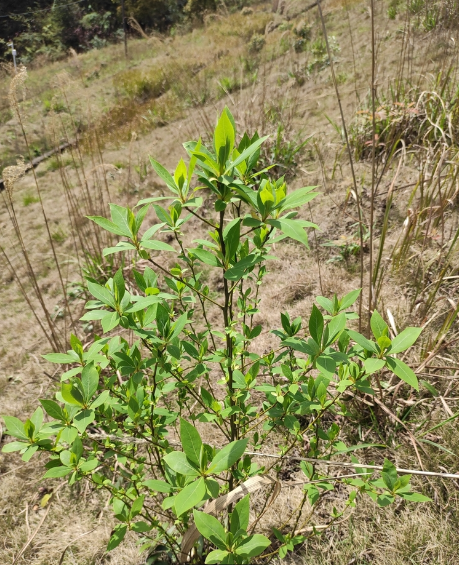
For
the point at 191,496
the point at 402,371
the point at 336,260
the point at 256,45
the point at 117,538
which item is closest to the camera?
the point at 191,496

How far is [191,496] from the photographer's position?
1.78 ft

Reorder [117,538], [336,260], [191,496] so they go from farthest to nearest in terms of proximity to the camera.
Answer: [336,260]
[117,538]
[191,496]

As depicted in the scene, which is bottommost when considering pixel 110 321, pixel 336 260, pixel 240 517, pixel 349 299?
pixel 336 260

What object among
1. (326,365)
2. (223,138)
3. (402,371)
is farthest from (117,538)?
(223,138)

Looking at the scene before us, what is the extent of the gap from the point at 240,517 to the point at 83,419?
36 cm

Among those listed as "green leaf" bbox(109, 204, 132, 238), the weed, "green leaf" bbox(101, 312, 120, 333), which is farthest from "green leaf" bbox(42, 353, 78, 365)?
the weed

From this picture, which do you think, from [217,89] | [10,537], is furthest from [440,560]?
[217,89]

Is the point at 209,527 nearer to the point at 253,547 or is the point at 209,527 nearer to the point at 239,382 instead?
the point at 253,547

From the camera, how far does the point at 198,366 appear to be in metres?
0.88

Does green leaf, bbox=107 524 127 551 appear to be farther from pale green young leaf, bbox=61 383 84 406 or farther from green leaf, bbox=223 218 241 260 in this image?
green leaf, bbox=223 218 241 260

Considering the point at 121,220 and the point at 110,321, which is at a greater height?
the point at 121,220

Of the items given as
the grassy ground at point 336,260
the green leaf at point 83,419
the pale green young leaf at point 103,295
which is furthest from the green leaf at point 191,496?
the grassy ground at point 336,260

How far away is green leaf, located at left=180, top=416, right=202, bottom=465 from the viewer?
1.86 feet

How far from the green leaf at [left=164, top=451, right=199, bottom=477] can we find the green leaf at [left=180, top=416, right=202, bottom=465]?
0.01 m
